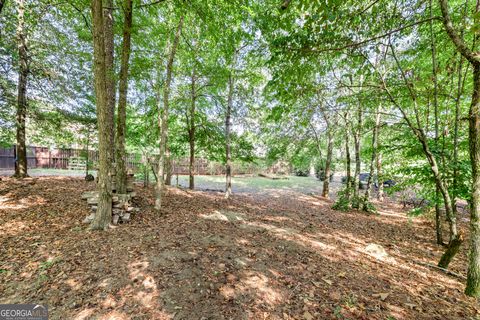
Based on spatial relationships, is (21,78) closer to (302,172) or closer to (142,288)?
(142,288)

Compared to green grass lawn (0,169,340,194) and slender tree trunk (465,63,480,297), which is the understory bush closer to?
green grass lawn (0,169,340,194)

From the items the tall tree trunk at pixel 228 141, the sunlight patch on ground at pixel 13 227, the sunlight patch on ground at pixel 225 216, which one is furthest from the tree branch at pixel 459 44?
the sunlight patch on ground at pixel 13 227

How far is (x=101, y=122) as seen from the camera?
3955 millimetres

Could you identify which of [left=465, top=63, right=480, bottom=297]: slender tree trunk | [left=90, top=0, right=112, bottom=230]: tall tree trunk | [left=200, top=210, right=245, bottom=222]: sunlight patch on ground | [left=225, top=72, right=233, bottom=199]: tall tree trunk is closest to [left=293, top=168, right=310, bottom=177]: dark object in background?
[left=225, top=72, right=233, bottom=199]: tall tree trunk

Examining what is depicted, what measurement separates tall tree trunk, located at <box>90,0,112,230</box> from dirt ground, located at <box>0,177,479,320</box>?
42 centimetres

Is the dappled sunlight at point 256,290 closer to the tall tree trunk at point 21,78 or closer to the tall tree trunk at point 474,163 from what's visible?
the tall tree trunk at point 474,163

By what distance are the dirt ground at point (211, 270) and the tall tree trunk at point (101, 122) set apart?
419 mm

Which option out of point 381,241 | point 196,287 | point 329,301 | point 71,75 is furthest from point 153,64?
point 381,241

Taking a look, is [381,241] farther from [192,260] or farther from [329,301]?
[192,260]

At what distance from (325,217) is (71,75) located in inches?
435

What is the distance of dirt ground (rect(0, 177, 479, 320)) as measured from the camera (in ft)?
7.68

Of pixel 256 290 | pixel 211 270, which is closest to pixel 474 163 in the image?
pixel 256 290

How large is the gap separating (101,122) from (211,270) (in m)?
3.59

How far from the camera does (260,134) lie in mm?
11117
